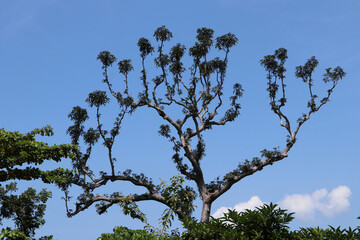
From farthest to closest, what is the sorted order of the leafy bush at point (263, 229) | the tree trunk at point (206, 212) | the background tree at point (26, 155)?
the tree trunk at point (206, 212) < the background tree at point (26, 155) < the leafy bush at point (263, 229)

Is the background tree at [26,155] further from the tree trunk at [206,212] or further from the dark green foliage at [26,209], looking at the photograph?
the tree trunk at [206,212]

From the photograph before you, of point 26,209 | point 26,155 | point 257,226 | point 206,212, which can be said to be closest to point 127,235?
point 257,226

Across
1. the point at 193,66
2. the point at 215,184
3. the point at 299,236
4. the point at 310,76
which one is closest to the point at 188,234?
the point at 299,236

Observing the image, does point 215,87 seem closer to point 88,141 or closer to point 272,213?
point 88,141

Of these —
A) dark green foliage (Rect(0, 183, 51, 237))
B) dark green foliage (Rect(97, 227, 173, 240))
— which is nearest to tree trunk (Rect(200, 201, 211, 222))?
dark green foliage (Rect(0, 183, 51, 237))

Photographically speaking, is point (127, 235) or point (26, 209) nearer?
point (127, 235)

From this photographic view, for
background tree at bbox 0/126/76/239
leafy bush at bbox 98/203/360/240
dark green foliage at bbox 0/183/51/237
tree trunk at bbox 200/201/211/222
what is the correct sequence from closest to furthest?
1. leafy bush at bbox 98/203/360/240
2. background tree at bbox 0/126/76/239
3. dark green foliage at bbox 0/183/51/237
4. tree trunk at bbox 200/201/211/222

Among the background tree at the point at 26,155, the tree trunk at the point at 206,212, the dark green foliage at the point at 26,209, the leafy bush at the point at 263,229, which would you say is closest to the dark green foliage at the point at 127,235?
the leafy bush at the point at 263,229

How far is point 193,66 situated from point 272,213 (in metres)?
17.4

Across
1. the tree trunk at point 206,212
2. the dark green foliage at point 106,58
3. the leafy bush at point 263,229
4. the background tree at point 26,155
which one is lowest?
the leafy bush at point 263,229

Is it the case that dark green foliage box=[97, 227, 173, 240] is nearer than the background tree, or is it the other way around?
dark green foliage box=[97, 227, 173, 240]

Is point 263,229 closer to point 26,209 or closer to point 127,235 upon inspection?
point 127,235

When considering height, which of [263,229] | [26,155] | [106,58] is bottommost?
[263,229]

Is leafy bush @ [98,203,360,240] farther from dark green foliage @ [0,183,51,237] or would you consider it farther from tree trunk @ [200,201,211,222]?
tree trunk @ [200,201,211,222]
